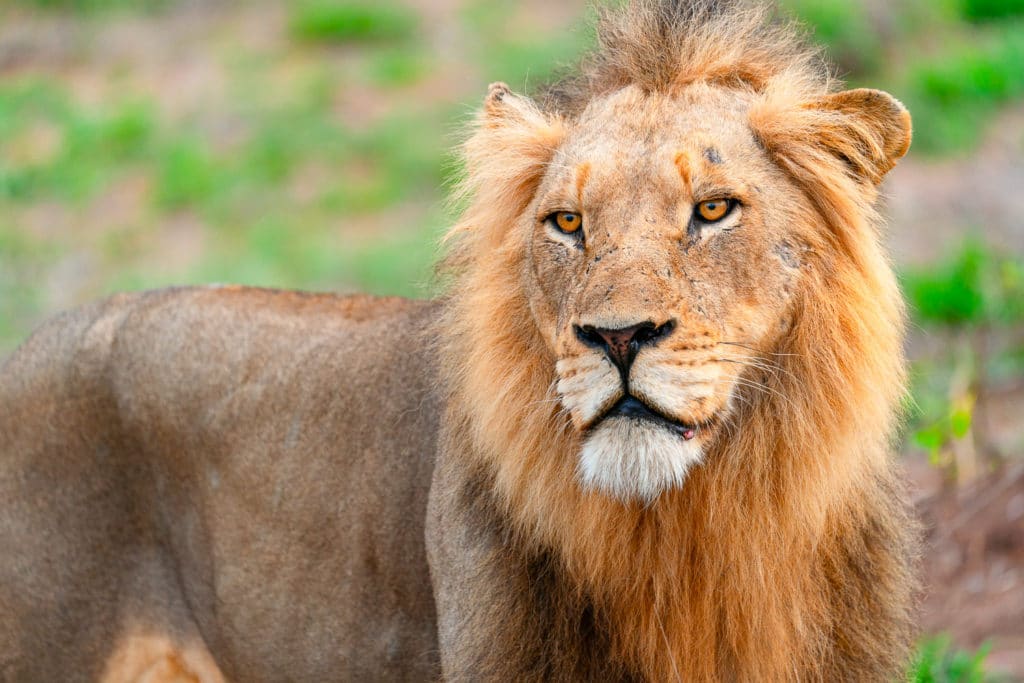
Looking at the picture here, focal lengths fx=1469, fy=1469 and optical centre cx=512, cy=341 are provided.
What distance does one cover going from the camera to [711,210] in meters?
3.39

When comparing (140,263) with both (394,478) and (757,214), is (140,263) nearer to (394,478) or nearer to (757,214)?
(394,478)

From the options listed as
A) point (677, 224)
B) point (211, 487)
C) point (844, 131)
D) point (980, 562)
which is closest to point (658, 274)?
point (677, 224)

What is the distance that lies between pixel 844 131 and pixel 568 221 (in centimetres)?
71

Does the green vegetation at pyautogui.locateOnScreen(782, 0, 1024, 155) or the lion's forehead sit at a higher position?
the green vegetation at pyautogui.locateOnScreen(782, 0, 1024, 155)

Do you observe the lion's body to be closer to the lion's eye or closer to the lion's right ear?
the lion's right ear

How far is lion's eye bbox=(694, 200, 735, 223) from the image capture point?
3.38 meters

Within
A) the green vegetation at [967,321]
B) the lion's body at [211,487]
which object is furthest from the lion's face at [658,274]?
the green vegetation at [967,321]

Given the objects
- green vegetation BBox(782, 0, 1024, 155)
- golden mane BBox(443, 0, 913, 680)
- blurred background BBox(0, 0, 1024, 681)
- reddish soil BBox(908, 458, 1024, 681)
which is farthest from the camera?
green vegetation BBox(782, 0, 1024, 155)

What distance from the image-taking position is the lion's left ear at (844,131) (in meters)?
3.53

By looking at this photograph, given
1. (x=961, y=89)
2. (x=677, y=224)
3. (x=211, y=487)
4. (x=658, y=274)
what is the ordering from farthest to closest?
(x=961, y=89), (x=211, y=487), (x=677, y=224), (x=658, y=274)

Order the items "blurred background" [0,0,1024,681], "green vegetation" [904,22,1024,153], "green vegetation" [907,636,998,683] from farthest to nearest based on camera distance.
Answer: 1. "green vegetation" [904,22,1024,153]
2. "blurred background" [0,0,1024,681]
3. "green vegetation" [907,636,998,683]

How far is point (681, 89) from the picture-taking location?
3.73m

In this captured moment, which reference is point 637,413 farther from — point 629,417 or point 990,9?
point 990,9

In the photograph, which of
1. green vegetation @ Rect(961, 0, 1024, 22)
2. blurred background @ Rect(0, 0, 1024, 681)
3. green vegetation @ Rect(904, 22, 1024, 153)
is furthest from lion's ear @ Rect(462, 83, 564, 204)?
green vegetation @ Rect(961, 0, 1024, 22)
